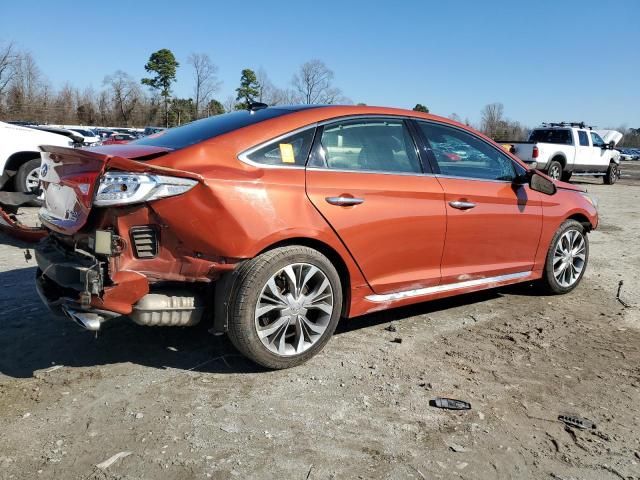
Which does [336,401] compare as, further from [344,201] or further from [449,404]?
[344,201]

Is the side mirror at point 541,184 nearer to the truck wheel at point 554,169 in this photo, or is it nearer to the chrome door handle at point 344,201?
the chrome door handle at point 344,201

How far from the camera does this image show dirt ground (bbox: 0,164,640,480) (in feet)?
8.37

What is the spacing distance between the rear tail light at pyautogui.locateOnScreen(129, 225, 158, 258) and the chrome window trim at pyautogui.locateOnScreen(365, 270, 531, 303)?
4.95ft

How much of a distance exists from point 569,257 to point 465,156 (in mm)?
1789

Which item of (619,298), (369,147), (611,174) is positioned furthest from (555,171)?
(369,147)

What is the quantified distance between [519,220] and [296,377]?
249 cm

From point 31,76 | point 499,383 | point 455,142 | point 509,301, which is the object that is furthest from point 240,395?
point 31,76

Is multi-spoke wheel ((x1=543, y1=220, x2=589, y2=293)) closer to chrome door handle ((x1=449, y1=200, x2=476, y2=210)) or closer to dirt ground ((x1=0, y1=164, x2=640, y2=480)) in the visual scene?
dirt ground ((x1=0, y1=164, x2=640, y2=480))

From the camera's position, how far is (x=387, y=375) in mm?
3488

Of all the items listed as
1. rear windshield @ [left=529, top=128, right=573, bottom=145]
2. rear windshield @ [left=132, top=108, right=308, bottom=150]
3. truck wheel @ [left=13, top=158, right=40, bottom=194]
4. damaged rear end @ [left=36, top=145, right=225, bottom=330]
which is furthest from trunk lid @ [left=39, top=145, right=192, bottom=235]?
rear windshield @ [left=529, top=128, right=573, bottom=145]

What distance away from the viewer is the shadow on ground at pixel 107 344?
3.52 m

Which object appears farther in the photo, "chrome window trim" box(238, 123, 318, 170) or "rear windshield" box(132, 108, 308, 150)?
"rear windshield" box(132, 108, 308, 150)

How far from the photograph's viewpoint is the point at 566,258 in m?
5.36

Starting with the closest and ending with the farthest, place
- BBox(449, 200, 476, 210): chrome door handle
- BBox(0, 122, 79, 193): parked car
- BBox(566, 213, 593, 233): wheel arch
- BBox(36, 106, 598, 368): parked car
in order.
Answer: BBox(36, 106, 598, 368): parked car
BBox(449, 200, 476, 210): chrome door handle
BBox(566, 213, 593, 233): wheel arch
BBox(0, 122, 79, 193): parked car
